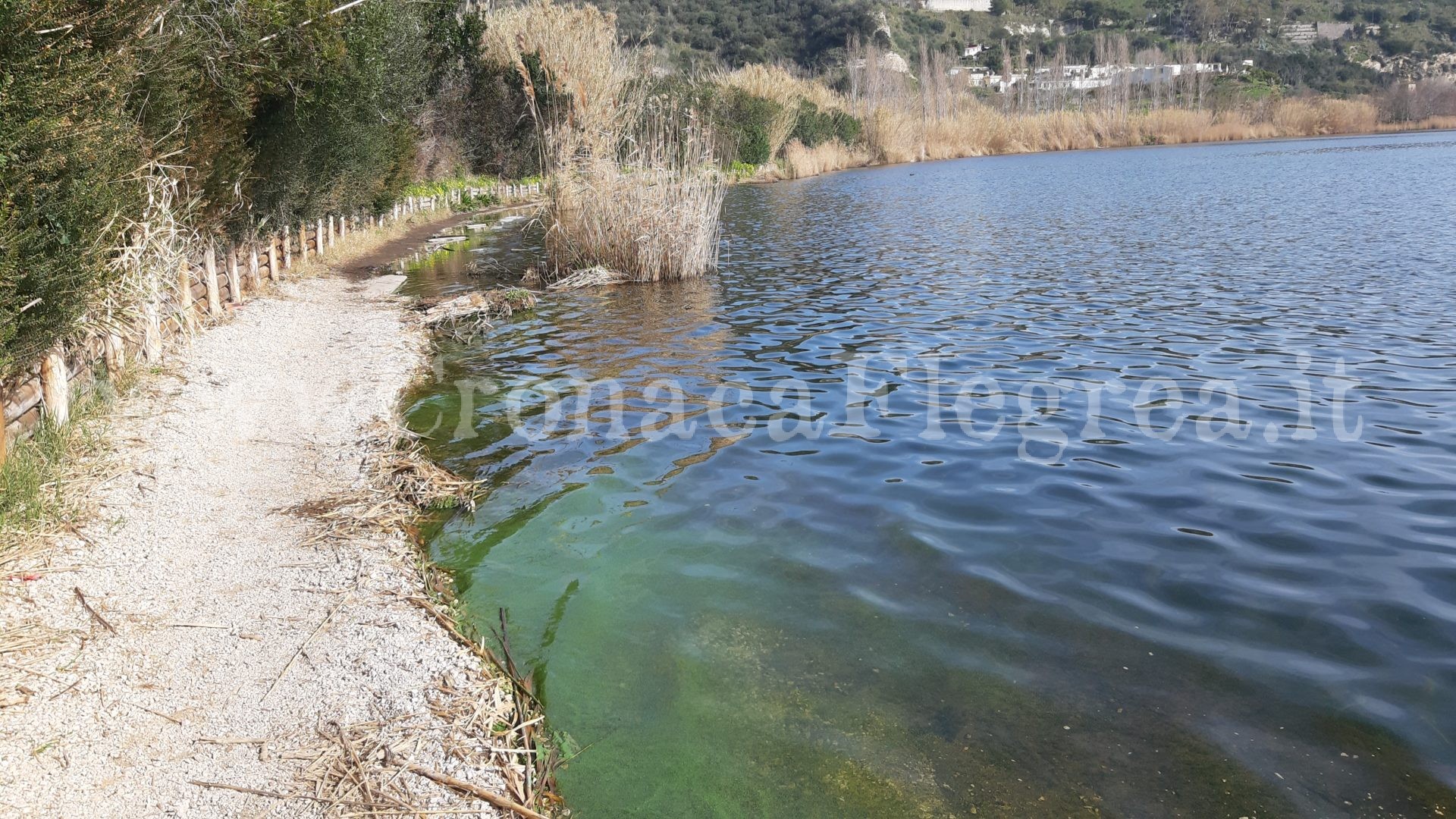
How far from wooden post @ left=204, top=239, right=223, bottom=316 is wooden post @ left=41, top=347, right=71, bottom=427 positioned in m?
4.06

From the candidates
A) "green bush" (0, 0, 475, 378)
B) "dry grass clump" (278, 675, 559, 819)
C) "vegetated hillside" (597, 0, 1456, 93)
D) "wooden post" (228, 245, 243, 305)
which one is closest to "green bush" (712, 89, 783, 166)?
"green bush" (0, 0, 475, 378)

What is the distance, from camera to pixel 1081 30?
110 metres

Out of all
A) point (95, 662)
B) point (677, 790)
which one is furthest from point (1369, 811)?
point (95, 662)

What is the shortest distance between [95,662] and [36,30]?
9.38ft

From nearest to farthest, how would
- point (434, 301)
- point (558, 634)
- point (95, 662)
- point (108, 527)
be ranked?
point (95, 662), point (558, 634), point (108, 527), point (434, 301)

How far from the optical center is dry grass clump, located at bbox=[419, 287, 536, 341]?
1075 centimetres

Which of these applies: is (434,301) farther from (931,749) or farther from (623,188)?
(931,749)

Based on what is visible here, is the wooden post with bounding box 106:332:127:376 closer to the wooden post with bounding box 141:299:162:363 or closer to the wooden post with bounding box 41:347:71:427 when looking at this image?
the wooden post with bounding box 141:299:162:363

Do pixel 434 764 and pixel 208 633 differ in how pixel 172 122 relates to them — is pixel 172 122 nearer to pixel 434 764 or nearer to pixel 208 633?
pixel 208 633

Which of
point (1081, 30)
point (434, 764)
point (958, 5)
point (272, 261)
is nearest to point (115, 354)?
point (434, 764)

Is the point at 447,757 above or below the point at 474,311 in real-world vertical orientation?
below

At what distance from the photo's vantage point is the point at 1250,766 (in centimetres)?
329

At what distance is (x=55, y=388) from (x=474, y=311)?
5.62 metres

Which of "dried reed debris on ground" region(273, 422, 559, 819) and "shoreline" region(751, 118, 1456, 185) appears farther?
"shoreline" region(751, 118, 1456, 185)
